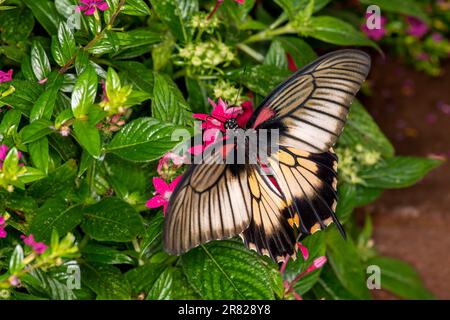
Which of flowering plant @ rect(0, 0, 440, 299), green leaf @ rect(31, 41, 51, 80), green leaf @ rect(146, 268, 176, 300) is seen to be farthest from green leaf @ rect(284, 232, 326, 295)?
green leaf @ rect(31, 41, 51, 80)

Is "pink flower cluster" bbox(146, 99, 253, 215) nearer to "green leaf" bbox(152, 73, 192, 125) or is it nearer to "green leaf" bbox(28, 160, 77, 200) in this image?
"green leaf" bbox(152, 73, 192, 125)

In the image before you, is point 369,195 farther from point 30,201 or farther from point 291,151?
point 30,201

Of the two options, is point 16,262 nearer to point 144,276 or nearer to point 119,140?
point 119,140

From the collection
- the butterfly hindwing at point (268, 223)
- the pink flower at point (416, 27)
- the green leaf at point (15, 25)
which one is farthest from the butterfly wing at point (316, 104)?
the pink flower at point (416, 27)

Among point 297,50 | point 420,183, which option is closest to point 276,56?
point 297,50

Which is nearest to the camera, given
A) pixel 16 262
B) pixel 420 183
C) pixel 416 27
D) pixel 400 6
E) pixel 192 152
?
pixel 16 262

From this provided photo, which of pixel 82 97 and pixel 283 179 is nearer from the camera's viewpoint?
pixel 82 97
